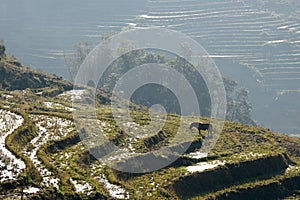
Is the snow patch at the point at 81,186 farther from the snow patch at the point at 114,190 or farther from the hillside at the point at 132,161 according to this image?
the snow patch at the point at 114,190

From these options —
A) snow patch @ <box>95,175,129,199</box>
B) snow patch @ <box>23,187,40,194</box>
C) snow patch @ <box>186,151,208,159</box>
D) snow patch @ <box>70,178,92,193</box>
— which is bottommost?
snow patch @ <box>186,151,208,159</box>

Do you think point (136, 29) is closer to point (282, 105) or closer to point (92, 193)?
point (282, 105)

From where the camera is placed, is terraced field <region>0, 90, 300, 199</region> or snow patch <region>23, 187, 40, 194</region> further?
terraced field <region>0, 90, 300, 199</region>

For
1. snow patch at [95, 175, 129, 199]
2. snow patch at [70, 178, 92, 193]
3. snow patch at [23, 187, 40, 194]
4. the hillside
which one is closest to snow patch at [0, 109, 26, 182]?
the hillside

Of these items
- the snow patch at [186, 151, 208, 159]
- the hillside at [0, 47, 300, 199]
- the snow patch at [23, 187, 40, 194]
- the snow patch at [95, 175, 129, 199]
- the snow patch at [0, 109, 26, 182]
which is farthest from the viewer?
the snow patch at [186, 151, 208, 159]

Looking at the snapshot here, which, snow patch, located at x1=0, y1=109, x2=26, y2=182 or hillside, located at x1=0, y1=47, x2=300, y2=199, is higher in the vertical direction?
snow patch, located at x1=0, y1=109, x2=26, y2=182

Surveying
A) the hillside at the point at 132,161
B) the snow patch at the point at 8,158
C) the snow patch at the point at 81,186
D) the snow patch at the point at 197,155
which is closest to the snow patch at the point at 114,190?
the hillside at the point at 132,161

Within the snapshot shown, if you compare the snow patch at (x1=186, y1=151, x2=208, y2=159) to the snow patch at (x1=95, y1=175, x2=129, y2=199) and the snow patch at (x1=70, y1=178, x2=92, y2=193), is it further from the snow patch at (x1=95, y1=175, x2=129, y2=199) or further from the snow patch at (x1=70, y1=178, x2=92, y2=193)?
the snow patch at (x1=70, y1=178, x2=92, y2=193)

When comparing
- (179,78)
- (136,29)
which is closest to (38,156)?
(179,78)
